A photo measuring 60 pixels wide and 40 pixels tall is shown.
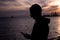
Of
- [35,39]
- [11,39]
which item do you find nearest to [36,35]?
[35,39]

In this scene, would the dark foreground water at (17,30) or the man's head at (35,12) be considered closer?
the man's head at (35,12)

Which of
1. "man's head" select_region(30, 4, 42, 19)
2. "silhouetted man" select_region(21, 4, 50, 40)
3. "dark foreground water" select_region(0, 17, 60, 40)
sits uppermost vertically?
"man's head" select_region(30, 4, 42, 19)

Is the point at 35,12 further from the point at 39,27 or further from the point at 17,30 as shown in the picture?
the point at 17,30

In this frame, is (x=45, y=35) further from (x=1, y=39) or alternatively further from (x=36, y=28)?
(x=1, y=39)

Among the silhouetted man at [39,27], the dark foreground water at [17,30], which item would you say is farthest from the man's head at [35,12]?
the dark foreground water at [17,30]

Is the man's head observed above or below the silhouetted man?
above

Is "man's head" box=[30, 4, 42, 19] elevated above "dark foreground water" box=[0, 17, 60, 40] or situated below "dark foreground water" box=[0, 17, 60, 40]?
above

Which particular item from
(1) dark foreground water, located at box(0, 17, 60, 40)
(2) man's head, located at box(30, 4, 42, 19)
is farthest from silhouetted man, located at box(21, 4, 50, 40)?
(1) dark foreground water, located at box(0, 17, 60, 40)

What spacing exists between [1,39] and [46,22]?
692 inches

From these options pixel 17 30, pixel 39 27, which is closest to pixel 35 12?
pixel 39 27

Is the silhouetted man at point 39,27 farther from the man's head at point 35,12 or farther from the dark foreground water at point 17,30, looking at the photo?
the dark foreground water at point 17,30

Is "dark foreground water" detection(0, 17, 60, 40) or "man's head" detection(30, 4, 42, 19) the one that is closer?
"man's head" detection(30, 4, 42, 19)

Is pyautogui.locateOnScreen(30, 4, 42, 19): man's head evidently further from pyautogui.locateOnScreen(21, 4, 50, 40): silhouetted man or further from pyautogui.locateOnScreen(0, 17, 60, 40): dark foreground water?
pyautogui.locateOnScreen(0, 17, 60, 40): dark foreground water

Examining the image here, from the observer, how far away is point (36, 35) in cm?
155
